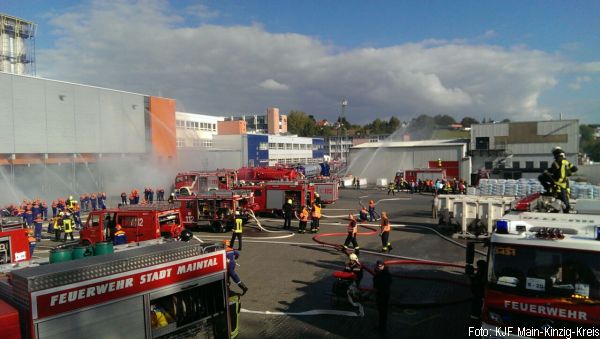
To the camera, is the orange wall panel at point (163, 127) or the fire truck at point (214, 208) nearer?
the fire truck at point (214, 208)

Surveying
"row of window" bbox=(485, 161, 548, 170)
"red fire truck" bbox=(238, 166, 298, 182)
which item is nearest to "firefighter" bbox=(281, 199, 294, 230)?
"red fire truck" bbox=(238, 166, 298, 182)

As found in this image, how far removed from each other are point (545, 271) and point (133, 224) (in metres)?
13.0

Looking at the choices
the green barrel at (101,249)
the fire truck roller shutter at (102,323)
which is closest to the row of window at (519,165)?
the green barrel at (101,249)

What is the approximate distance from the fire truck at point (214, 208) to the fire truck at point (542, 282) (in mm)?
14521

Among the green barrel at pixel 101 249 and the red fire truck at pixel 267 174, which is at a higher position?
the red fire truck at pixel 267 174

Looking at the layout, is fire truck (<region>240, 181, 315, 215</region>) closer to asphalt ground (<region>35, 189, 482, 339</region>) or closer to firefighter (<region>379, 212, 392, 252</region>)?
asphalt ground (<region>35, 189, 482, 339</region>)

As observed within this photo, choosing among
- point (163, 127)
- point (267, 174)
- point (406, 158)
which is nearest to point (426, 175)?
point (406, 158)

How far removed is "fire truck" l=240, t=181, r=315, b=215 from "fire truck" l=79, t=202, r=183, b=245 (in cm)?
778

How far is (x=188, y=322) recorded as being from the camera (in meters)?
5.79

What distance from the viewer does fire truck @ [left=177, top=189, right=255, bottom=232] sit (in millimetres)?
18984

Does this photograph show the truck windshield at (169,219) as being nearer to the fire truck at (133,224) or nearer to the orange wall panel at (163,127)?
the fire truck at (133,224)

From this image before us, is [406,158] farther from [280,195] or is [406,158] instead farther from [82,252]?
[82,252]

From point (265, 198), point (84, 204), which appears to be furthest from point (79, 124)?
point (265, 198)

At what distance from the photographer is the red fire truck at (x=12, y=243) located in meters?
9.76
